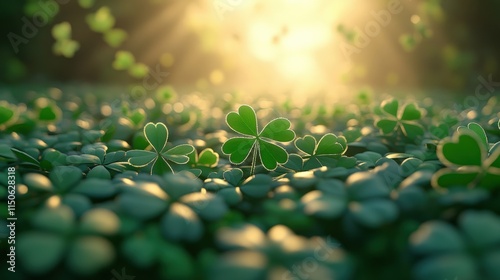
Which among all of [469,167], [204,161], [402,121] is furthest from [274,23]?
[469,167]

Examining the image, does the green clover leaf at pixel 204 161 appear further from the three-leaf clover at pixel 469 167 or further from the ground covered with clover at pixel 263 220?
the three-leaf clover at pixel 469 167

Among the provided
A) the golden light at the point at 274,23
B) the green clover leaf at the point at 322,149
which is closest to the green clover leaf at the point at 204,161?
the green clover leaf at the point at 322,149

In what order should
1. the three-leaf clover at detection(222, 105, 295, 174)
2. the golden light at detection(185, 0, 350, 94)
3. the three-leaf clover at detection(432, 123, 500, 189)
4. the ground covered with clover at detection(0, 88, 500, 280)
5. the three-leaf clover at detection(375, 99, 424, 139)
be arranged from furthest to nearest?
the golden light at detection(185, 0, 350, 94) → the three-leaf clover at detection(375, 99, 424, 139) → the three-leaf clover at detection(222, 105, 295, 174) → the three-leaf clover at detection(432, 123, 500, 189) → the ground covered with clover at detection(0, 88, 500, 280)

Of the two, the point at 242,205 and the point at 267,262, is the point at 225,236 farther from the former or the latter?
the point at 242,205

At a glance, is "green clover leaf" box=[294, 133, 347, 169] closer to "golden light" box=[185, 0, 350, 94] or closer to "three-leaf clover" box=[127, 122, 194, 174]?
"three-leaf clover" box=[127, 122, 194, 174]

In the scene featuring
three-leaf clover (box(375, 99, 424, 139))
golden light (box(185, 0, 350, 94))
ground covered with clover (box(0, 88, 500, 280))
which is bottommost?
ground covered with clover (box(0, 88, 500, 280))

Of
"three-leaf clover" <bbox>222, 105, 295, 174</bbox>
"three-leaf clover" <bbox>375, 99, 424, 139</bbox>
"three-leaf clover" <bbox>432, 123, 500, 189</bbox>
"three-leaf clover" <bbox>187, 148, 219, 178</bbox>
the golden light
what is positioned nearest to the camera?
"three-leaf clover" <bbox>432, 123, 500, 189</bbox>

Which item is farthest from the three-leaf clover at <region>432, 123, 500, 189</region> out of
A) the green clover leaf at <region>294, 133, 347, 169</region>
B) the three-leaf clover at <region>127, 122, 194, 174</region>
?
the three-leaf clover at <region>127, 122, 194, 174</region>
